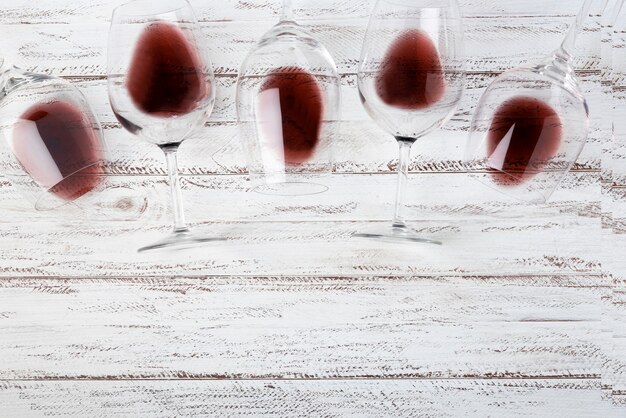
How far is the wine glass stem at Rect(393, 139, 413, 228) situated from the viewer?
21.4 inches

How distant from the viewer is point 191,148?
606 mm

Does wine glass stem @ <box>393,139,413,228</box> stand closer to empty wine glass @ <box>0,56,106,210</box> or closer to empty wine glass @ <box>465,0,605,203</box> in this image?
empty wine glass @ <box>465,0,605,203</box>

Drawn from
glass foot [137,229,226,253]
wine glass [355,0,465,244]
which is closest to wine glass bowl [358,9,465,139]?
wine glass [355,0,465,244]

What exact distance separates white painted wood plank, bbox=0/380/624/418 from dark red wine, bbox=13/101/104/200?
0.21m

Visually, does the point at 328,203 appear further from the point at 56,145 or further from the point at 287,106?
the point at 56,145

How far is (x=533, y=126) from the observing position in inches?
20.9

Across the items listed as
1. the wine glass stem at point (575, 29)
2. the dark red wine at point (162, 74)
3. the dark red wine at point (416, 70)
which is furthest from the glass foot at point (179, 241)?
the wine glass stem at point (575, 29)

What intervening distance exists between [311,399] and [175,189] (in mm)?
242

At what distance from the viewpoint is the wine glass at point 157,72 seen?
1.71 feet

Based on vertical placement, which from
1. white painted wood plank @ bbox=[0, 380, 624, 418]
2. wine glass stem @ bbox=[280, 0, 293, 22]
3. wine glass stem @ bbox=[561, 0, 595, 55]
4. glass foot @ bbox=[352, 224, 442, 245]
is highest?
wine glass stem @ bbox=[280, 0, 293, 22]

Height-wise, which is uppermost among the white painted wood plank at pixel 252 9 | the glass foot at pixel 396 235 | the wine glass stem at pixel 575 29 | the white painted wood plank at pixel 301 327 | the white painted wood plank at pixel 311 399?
the white painted wood plank at pixel 252 9

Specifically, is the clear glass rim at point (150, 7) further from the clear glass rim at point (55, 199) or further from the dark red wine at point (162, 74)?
the clear glass rim at point (55, 199)

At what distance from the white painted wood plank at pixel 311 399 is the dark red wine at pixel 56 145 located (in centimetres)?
21

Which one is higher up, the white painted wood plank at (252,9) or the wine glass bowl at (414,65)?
the white painted wood plank at (252,9)
